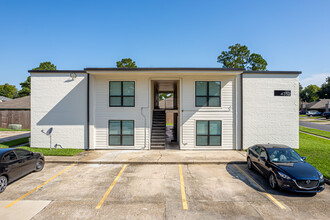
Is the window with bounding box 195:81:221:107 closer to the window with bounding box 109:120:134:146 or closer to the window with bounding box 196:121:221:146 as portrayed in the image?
the window with bounding box 196:121:221:146

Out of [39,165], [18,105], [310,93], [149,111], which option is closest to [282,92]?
[149,111]

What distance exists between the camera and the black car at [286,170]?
5805mm

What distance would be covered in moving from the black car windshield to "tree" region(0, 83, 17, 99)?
94978mm

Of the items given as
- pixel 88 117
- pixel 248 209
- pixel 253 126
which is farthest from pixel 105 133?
pixel 253 126

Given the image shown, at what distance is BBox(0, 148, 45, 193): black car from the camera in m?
6.15

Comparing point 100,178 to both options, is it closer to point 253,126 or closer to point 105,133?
point 105,133

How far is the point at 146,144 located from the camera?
40.7 feet

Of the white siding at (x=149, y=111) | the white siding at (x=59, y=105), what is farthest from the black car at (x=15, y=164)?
the white siding at (x=149, y=111)

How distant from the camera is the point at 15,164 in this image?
6668 millimetres

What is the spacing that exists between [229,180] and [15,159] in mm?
9122

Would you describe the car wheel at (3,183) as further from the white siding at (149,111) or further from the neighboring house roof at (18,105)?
the neighboring house roof at (18,105)

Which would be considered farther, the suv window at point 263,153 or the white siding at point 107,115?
the white siding at point 107,115

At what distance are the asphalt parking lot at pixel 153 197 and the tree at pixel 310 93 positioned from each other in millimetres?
114672

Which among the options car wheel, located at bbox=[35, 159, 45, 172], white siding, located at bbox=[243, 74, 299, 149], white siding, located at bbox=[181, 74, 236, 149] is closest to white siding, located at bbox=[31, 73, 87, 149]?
car wheel, located at bbox=[35, 159, 45, 172]
